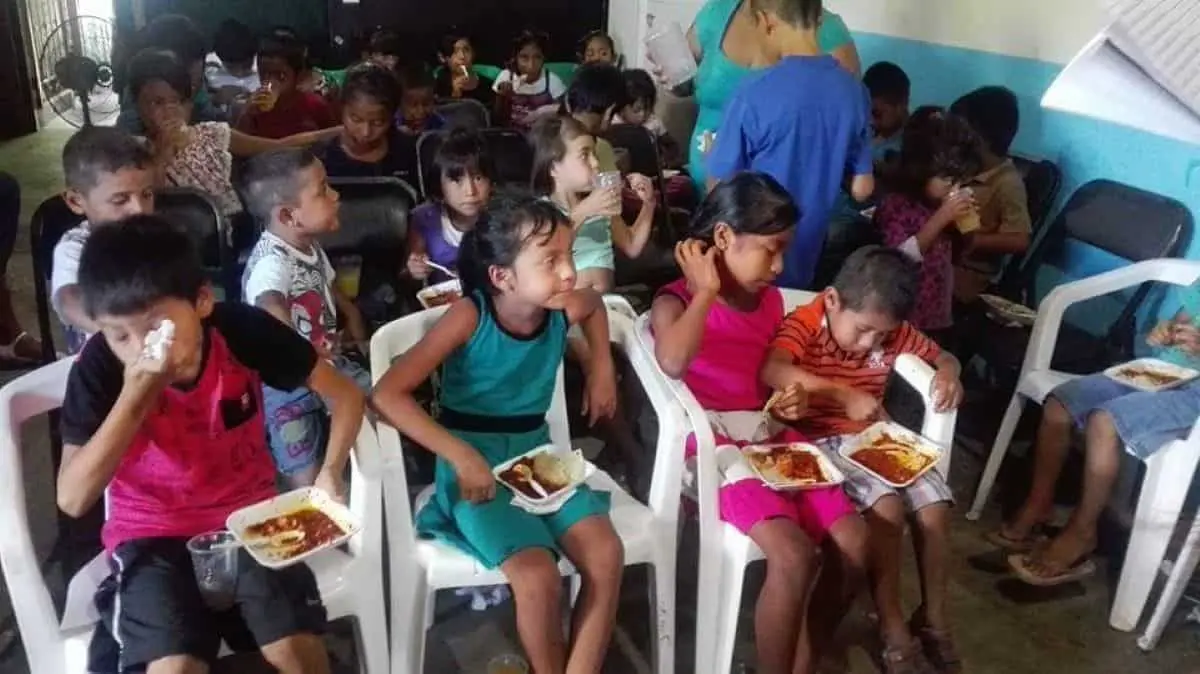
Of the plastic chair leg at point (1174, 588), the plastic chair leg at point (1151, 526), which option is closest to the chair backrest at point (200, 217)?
the plastic chair leg at point (1151, 526)

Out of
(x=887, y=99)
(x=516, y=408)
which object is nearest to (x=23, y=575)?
(x=516, y=408)

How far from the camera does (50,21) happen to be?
902 cm

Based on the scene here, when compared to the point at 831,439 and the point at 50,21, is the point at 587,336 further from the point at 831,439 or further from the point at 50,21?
the point at 50,21

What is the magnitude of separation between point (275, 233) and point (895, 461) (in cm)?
144

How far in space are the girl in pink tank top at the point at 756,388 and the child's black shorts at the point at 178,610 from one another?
827 mm

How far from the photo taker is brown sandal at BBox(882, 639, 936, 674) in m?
2.12

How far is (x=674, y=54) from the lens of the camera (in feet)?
12.4

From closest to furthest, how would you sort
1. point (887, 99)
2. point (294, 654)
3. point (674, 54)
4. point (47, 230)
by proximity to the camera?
point (294, 654) → point (47, 230) → point (674, 54) → point (887, 99)

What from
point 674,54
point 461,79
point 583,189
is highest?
point 674,54

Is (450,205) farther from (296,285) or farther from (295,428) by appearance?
(295,428)

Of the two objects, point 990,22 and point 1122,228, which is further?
point 990,22

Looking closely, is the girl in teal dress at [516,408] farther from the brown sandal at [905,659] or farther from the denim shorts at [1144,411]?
the denim shorts at [1144,411]

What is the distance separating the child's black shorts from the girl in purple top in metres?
1.31

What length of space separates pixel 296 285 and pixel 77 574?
77cm
